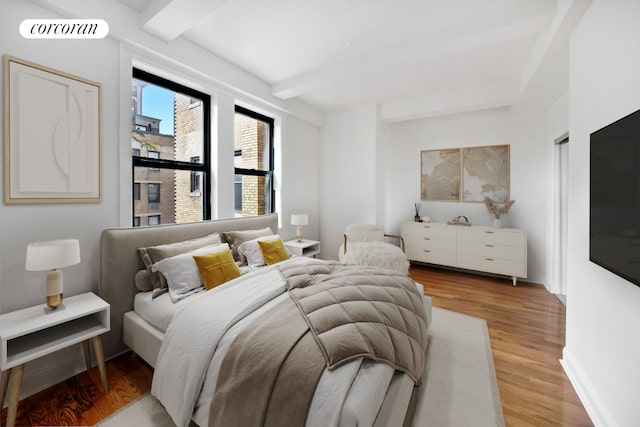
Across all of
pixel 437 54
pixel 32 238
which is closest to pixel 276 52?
pixel 437 54

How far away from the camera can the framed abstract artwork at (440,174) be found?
469cm

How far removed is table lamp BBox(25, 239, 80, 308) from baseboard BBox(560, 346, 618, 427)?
333cm

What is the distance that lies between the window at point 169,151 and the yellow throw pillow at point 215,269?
0.94m

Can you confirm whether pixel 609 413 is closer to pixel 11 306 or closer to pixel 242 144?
pixel 11 306

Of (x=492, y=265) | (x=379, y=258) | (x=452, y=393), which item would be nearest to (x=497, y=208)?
(x=492, y=265)

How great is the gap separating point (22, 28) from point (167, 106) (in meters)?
1.51

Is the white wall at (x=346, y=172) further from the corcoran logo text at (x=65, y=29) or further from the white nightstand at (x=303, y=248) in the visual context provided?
the corcoran logo text at (x=65, y=29)

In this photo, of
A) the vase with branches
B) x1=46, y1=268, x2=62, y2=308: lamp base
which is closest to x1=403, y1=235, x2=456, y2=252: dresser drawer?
the vase with branches

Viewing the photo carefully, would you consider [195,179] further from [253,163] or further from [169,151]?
[253,163]

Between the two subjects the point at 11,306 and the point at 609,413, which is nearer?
the point at 609,413

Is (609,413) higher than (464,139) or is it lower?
lower

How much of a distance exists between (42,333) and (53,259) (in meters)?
0.57

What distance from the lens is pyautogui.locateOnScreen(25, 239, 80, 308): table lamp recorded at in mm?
1579

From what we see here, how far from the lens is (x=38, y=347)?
5.18 ft
